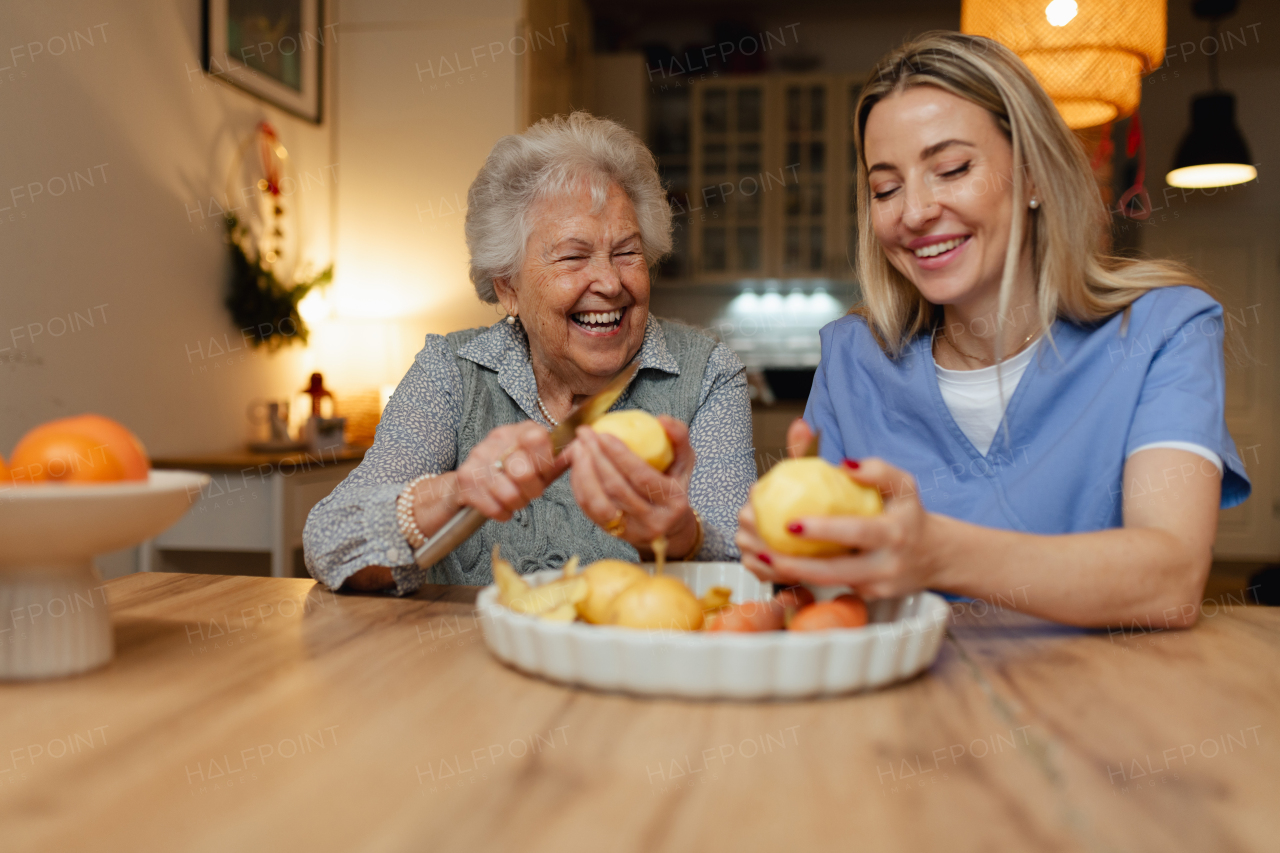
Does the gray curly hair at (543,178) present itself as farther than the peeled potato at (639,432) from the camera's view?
Yes

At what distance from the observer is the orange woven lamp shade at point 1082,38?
2.02 m

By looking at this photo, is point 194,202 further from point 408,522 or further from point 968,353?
point 968,353

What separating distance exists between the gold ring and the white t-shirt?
60 cm

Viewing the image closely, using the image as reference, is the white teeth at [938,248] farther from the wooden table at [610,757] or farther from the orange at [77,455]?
the orange at [77,455]

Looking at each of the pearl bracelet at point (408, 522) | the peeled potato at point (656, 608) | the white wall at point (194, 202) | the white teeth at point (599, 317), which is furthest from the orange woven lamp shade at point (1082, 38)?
the white wall at point (194, 202)

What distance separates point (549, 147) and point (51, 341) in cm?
153

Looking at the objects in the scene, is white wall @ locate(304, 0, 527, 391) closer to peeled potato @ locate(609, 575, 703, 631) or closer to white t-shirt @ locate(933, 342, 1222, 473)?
white t-shirt @ locate(933, 342, 1222, 473)

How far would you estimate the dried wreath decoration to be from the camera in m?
3.07

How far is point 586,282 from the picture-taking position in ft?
4.85

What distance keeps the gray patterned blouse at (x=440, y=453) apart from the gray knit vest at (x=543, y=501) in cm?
2

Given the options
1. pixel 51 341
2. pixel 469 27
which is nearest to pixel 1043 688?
pixel 51 341

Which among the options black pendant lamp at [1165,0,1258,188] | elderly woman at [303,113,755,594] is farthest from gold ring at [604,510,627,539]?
black pendant lamp at [1165,0,1258,188]

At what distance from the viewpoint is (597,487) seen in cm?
88

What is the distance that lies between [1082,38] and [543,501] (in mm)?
1595
